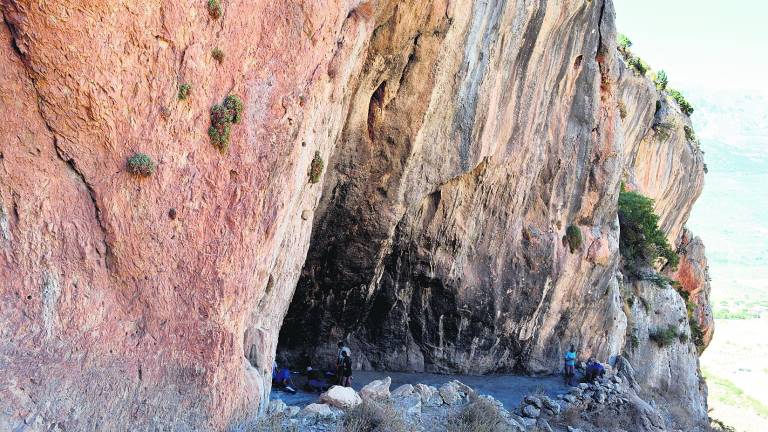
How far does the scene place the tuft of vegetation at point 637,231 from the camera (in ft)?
124

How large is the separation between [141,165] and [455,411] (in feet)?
32.4

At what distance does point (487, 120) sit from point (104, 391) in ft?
45.4

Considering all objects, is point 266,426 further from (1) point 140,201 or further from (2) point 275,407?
(1) point 140,201

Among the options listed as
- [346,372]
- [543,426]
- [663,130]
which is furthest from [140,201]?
[663,130]

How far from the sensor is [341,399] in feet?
47.7

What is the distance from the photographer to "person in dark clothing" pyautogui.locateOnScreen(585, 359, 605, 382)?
23969 mm

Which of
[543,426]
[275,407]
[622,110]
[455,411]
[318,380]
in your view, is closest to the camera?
[275,407]

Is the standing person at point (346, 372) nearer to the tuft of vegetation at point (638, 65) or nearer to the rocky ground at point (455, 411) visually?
the rocky ground at point (455, 411)

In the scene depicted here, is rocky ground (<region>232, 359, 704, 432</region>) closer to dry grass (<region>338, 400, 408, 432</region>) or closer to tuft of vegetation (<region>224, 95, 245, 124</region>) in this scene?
dry grass (<region>338, 400, 408, 432</region>)

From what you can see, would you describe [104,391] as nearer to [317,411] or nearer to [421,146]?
[317,411]

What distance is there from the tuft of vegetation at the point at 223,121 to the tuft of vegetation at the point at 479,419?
26.7 ft

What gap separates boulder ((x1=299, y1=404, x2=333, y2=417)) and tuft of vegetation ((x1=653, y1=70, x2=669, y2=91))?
3618 centimetres

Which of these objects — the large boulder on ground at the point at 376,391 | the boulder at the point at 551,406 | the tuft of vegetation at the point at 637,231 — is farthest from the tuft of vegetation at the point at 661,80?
the large boulder on ground at the point at 376,391

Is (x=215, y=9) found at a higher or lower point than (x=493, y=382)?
higher
